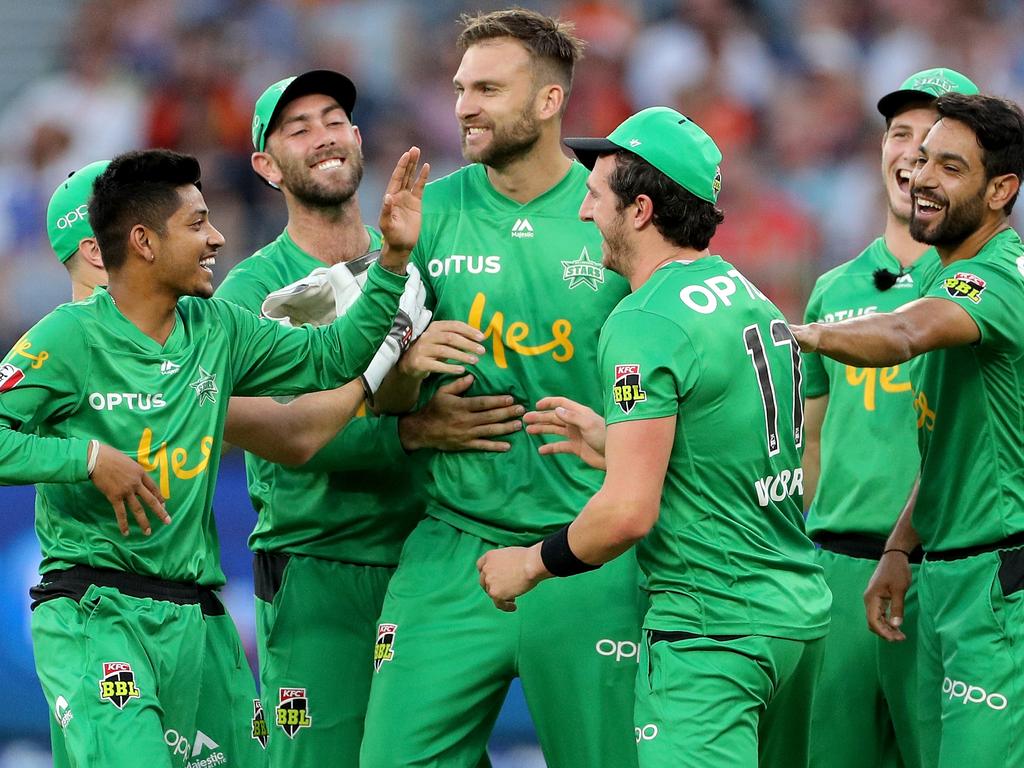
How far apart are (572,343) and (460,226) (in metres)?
0.65

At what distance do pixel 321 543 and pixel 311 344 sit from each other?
1.08 meters

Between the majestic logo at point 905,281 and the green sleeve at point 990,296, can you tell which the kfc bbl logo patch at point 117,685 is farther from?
the majestic logo at point 905,281

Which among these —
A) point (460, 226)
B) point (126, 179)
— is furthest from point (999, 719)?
point (126, 179)

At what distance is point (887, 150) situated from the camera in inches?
283

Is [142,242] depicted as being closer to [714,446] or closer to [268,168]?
[268,168]

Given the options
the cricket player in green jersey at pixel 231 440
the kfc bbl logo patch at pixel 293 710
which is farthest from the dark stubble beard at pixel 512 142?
the kfc bbl logo patch at pixel 293 710

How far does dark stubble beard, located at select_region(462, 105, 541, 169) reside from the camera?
6.14 meters

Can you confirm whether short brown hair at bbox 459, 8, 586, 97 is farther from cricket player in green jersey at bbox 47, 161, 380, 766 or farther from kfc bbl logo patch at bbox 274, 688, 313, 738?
kfc bbl logo patch at bbox 274, 688, 313, 738

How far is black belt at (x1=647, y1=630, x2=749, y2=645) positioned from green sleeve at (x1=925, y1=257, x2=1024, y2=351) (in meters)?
1.50

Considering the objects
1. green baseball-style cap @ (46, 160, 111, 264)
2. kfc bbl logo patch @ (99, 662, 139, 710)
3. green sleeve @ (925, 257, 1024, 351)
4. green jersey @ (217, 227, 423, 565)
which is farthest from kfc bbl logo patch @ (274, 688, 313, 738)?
green sleeve @ (925, 257, 1024, 351)

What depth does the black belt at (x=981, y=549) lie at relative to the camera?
18.5 ft

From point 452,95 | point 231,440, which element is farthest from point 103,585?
point 452,95

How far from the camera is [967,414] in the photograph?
5.73 metres

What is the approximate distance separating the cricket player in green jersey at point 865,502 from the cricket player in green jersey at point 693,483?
155cm
